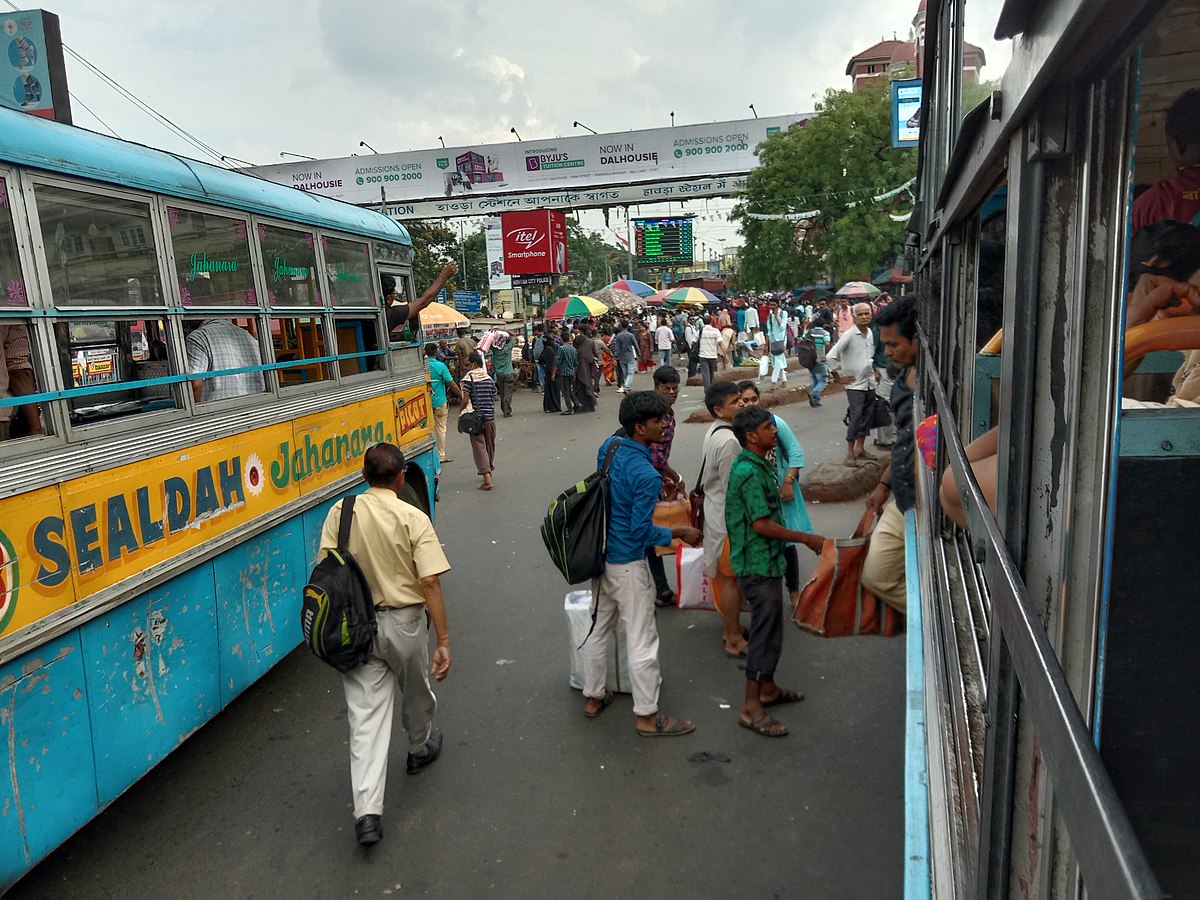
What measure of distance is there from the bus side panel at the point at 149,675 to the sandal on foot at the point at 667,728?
2016 millimetres

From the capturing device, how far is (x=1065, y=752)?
76 cm

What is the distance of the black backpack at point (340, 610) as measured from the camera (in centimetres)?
336

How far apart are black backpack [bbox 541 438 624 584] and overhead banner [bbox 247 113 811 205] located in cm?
3516

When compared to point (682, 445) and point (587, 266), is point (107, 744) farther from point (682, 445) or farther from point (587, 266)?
point (587, 266)

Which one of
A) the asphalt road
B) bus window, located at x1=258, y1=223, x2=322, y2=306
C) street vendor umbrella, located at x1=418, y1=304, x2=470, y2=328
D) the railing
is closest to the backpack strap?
the asphalt road

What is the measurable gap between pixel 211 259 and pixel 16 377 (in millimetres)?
1186

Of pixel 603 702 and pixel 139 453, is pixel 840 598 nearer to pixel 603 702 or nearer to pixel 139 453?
pixel 603 702

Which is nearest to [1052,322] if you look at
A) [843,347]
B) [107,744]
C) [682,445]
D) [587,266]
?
[107,744]

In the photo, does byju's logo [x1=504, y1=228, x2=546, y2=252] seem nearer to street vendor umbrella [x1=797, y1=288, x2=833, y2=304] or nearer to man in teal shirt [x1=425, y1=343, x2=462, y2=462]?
man in teal shirt [x1=425, y1=343, x2=462, y2=462]

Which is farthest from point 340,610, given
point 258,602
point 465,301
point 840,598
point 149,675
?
point 465,301

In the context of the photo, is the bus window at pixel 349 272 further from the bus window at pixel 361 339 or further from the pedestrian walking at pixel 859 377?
the pedestrian walking at pixel 859 377

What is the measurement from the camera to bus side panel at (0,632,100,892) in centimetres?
276

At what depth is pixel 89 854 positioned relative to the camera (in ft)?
11.4

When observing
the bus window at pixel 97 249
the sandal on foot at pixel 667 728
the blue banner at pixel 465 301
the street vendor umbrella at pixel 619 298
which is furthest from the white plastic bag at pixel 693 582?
the blue banner at pixel 465 301
